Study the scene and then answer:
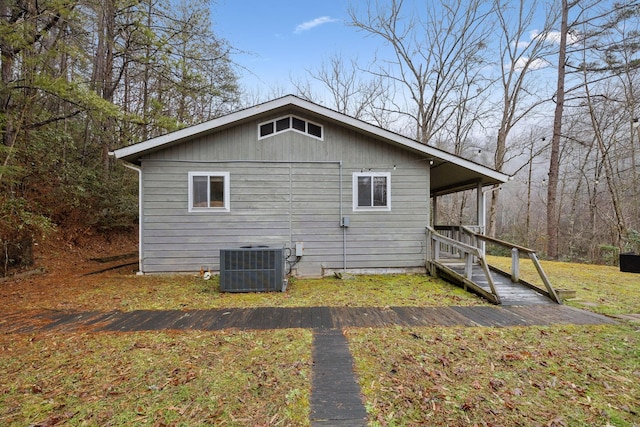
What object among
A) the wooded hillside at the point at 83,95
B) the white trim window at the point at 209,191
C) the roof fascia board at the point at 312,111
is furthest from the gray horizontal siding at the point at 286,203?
the wooded hillside at the point at 83,95

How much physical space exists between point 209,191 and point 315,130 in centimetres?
315

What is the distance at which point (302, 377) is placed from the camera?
2.60 meters

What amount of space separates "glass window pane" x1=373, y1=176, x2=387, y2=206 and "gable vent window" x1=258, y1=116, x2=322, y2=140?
190cm

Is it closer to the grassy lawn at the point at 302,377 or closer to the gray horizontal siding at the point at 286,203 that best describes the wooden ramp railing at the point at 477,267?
the gray horizontal siding at the point at 286,203

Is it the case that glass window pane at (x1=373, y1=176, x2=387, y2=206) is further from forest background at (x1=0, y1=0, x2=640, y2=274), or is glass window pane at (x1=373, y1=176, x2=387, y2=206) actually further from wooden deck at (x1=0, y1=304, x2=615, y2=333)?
forest background at (x1=0, y1=0, x2=640, y2=274)

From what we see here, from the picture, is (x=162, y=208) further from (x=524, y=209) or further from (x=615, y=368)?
(x=524, y=209)

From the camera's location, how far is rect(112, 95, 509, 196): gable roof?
6421 mm

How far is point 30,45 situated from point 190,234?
17.4 ft

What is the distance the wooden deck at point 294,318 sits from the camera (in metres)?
3.87

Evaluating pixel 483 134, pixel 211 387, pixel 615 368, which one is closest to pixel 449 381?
pixel 615 368

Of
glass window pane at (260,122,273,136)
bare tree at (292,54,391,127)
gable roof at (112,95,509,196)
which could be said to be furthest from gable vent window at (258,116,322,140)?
bare tree at (292,54,391,127)

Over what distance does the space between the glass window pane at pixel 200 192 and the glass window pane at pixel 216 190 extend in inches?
5.8

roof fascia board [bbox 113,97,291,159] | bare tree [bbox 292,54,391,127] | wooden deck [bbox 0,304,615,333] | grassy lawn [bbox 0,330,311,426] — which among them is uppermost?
bare tree [bbox 292,54,391,127]

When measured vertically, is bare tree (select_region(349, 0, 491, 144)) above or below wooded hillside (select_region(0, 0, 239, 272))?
above
